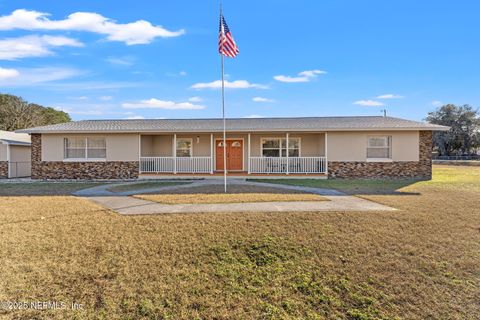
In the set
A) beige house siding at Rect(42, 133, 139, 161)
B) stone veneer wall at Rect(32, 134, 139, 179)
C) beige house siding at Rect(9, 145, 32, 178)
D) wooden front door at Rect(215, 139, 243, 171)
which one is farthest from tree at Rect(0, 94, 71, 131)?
wooden front door at Rect(215, 139, 243, 171)

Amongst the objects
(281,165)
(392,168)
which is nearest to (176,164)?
(281,165)

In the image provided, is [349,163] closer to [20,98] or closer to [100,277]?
[100,277]

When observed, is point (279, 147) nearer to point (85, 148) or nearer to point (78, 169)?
point (85, 148)

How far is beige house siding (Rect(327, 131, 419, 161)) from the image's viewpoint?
15.6 m

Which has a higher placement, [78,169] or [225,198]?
[78,169]

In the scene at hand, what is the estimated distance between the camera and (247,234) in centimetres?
584

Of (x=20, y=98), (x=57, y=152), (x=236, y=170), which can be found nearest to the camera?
(x=57, y=152)

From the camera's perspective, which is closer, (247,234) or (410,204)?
(247,234)

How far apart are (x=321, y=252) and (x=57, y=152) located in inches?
647

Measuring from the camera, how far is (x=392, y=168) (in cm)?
1570

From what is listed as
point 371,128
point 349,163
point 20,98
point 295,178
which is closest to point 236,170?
point 295,178

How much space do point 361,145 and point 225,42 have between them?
9.39m

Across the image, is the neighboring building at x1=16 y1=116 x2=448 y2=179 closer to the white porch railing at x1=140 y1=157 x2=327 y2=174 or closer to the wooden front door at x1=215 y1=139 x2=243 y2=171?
the white porch railing at x1=140 y1=157 x2=327 y2=174

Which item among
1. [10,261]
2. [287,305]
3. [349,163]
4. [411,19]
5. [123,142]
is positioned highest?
[411,19]
